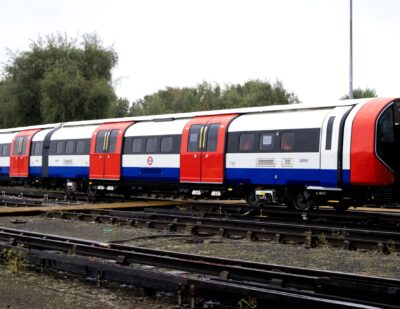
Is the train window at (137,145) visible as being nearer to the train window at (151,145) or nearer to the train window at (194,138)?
the train window at (151,145)

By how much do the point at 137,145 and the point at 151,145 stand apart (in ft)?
2.88

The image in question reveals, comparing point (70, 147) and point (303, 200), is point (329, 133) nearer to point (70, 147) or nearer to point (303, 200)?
point (303, 200)

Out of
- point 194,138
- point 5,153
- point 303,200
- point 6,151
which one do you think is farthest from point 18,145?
point 303,200

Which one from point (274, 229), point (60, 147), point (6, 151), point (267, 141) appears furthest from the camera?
point (6, 151)

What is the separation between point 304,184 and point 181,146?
5.24 metres

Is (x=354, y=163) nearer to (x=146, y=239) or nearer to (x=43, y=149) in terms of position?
(x=146, y=239)

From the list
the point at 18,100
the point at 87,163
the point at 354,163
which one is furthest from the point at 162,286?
the point at 18,100

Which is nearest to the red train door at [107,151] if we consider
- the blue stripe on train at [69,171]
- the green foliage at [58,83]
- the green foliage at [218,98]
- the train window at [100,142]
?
the train window at [100,142]

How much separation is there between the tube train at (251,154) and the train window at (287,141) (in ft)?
0.10

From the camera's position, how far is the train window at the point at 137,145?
71.5 feet

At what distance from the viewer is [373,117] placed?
14656 millimetres

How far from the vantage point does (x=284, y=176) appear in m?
16.8

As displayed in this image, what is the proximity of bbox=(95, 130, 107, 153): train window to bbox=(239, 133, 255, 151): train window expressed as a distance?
7.60 m

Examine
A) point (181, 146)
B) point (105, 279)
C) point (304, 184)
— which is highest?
point (181, 146)
